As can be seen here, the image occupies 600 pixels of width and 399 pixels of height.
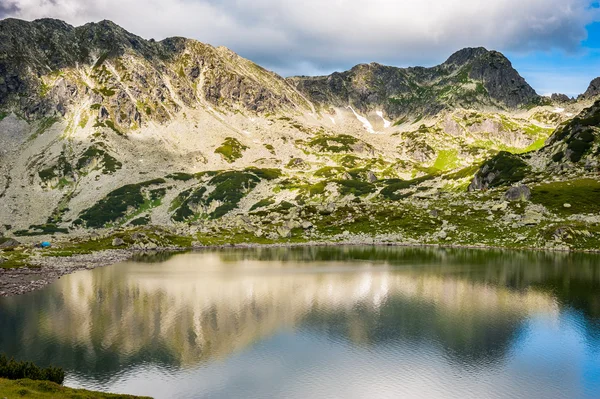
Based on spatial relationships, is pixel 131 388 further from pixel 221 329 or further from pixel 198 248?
pixel 198 248

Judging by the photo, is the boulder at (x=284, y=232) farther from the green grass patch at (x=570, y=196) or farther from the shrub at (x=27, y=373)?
the shrub at (x=27, y=373)

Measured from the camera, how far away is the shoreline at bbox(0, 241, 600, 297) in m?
87.8

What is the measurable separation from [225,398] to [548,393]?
87.9 ft

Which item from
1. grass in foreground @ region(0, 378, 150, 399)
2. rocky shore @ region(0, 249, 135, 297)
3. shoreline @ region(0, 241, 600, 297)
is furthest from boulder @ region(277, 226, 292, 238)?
grass in foreground @ region(0, 378, 150, 399)

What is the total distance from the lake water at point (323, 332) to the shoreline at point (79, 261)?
639 cm

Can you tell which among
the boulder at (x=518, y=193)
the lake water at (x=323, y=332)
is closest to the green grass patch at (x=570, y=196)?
the boulder at (x=518, y=193)

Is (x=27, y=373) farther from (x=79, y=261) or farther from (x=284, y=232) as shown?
(x=284, y=232)

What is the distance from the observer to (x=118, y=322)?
199 feet

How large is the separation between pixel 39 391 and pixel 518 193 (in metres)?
164

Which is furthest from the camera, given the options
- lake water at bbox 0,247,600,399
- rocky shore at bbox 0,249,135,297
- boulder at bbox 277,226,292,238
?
boulder at bbox 277,226,292,238

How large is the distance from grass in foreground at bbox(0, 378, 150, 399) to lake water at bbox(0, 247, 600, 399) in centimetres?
603

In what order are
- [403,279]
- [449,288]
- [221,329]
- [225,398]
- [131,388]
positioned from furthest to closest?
[403,279] < [449,288] < [221,329] < [131,388] < [225,398]

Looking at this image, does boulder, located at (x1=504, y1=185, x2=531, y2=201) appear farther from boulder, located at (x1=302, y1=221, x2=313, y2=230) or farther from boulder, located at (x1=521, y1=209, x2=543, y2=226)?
boulder, located at (x1=302, y1=221, x2=313, y2=230)

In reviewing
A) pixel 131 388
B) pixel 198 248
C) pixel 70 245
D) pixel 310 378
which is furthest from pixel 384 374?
pixel 70 245
